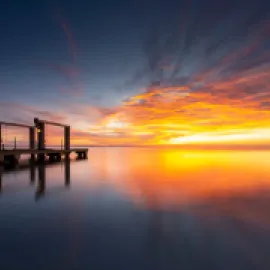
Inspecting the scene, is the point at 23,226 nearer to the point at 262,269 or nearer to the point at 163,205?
the point at 163,205

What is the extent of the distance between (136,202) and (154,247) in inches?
264

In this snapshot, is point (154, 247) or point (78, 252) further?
point (154, 247)

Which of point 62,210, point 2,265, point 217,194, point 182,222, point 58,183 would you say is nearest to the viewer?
point 2,265

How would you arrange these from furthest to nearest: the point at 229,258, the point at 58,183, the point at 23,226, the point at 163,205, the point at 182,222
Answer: the point at 58,183
the point at 163,205
the point at 182,222
the point at 23,226
the point at 229,258

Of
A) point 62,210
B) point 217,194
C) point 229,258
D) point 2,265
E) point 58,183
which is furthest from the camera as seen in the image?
point 58,183

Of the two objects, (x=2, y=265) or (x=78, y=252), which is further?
(x=78, y=252)

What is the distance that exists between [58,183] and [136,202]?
10.7 meters

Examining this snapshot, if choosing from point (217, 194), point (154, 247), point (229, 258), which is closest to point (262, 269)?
point (229, 258)

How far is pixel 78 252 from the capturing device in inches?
268

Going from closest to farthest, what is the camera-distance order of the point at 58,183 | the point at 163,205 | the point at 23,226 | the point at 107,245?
1. the point at 107,245
2. the point at 23,226
3. the point at 163,205
4. the point at 58,183

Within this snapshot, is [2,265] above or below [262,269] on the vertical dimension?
above

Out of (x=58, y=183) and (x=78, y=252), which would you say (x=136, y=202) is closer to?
(x=78, y=252)

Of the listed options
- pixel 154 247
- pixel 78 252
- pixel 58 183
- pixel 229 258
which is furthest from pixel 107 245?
pixel 58 183

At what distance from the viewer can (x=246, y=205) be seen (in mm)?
13328
